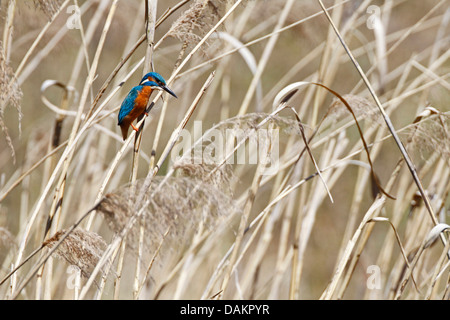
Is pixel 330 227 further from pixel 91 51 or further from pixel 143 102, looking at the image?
pixel 143 102

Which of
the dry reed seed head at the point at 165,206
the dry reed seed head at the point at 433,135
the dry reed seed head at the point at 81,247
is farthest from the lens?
the dry reed seed head at the point at 433,135

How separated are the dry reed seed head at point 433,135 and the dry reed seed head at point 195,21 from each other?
642 millimetres

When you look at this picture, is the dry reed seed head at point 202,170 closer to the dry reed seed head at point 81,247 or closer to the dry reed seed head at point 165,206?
the dry reed seed head at point 165,206

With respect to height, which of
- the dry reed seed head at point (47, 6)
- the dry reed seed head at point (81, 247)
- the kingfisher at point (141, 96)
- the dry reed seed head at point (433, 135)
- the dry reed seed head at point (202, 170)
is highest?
the dry reed seed head at point (47, 6)

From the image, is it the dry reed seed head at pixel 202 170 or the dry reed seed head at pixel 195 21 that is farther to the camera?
the dry reed seed head at pixel 195 21

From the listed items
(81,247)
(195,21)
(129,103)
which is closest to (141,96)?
(129,103)

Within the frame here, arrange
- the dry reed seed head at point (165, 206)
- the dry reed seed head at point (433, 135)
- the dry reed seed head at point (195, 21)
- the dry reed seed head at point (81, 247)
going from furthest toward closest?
the dry reed seed head at point (433, 135) → the dry reed seed head at point (195, 21) → the dry reed seed head at point (81, 247) → the dry reed seed head at point (165, 206)

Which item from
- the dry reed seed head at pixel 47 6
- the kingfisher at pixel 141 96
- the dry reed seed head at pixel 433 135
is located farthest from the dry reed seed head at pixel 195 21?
the dry reed seed head at pixel 433 135

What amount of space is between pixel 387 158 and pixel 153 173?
3189mm

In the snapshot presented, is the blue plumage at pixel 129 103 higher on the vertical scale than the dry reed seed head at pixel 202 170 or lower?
higher

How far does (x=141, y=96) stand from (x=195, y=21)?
26cm

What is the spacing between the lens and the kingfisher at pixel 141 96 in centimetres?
136
